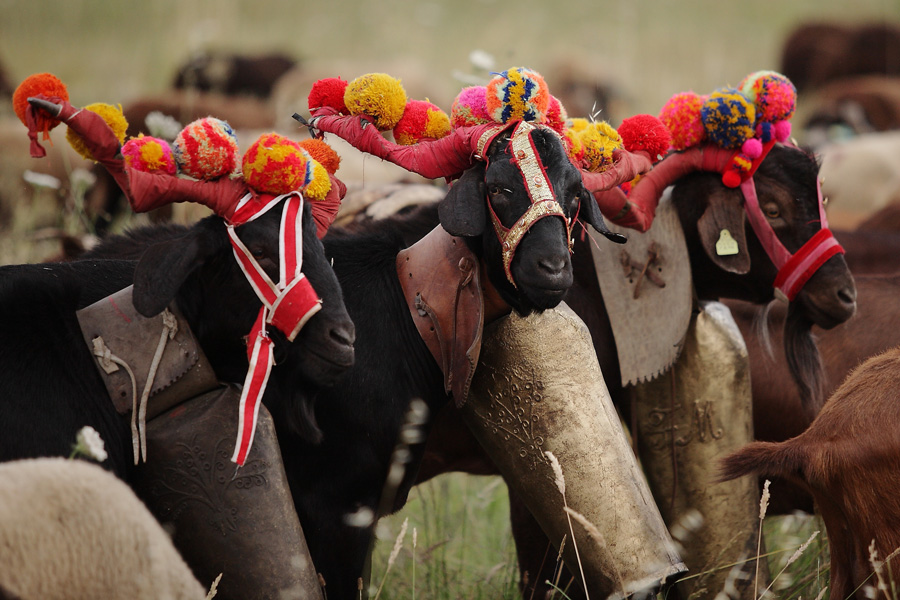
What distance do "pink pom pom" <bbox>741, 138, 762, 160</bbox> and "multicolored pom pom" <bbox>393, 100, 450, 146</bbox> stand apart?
4.32 ft

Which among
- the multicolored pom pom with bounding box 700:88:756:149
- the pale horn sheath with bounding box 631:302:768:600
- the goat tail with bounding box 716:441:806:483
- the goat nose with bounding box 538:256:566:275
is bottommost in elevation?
the pale horn sheath with bounding box 631:302:768:600

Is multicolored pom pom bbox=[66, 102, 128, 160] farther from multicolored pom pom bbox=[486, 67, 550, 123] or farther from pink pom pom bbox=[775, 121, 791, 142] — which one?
pink pom pom bbox=[775, 121, 791, 142]

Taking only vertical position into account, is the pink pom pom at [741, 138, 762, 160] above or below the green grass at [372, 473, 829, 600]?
above

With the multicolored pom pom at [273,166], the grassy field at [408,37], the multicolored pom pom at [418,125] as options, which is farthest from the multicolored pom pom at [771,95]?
the grassy field at [408,37]

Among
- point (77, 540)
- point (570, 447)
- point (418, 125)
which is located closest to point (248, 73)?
Result: point (418, 125)

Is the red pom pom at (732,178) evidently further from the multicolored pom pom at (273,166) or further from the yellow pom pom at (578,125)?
the multicolored pom pom at (273,166)

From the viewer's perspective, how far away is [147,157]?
269 cm

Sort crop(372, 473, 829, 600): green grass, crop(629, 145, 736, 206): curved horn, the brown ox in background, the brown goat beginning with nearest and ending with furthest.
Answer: the brown goat
crop(629, 145, 736, 206): curved horn
crop(372, 473, 829, 600): green grass
the brown ox in background

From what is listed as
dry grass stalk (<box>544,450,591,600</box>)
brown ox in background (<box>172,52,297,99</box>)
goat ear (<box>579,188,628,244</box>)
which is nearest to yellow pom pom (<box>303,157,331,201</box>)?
goat ear (<box>579,188,628,244</box>)

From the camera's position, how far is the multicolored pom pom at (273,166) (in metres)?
2.70

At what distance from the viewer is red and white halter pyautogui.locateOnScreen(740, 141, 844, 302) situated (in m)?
3.91

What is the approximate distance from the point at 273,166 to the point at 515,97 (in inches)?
31.2

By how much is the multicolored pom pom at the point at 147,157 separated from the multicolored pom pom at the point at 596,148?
1.36m

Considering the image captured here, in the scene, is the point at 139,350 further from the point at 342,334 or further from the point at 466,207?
the point at 466,207
